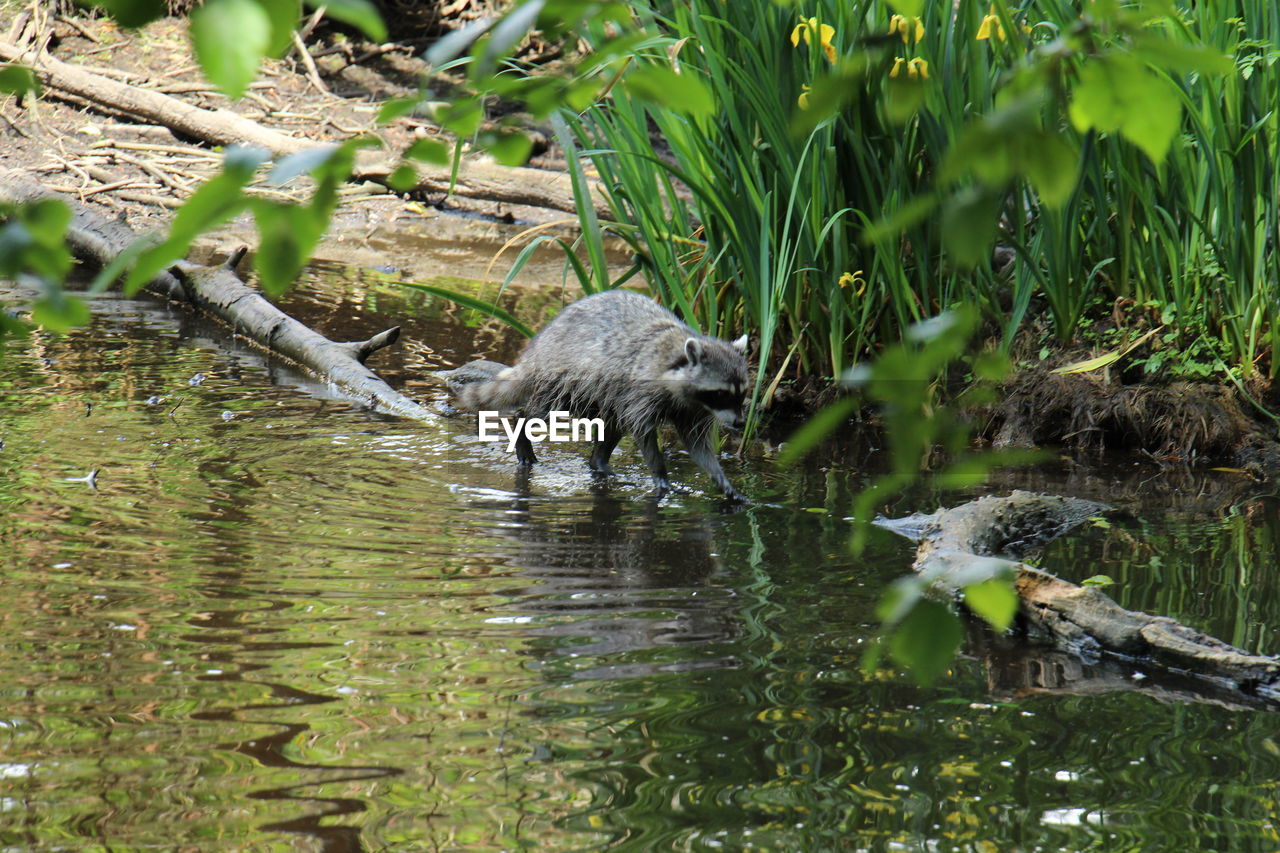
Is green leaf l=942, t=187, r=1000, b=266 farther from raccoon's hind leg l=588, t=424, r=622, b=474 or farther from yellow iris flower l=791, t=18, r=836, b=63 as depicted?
raccoon's hind leg l=588, t=424, r=622, b=474

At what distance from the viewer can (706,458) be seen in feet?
17.6

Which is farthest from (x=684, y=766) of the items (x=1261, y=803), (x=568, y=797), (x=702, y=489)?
(x=702, y=489)

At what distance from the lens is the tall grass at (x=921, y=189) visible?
527 centimetres

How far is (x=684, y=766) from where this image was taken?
8.95ft

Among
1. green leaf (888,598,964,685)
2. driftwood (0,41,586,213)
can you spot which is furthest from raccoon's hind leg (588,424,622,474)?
driftwood (0,41,586,213)

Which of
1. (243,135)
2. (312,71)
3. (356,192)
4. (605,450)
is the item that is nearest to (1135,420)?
(605,450)

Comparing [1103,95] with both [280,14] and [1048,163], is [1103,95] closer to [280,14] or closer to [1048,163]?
[1048,163]

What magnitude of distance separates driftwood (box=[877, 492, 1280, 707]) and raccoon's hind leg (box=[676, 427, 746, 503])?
3.07 ft

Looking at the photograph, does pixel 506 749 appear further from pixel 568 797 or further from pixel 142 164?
pixel 142 164

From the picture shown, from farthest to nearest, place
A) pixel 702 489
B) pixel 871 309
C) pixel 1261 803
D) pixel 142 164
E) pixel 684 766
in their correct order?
1. pixel 142 164
2. pixel 871 309
3. pixel 702 489
4. pixel 684 766
5. pixel 1261 803

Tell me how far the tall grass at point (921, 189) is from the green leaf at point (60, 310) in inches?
168

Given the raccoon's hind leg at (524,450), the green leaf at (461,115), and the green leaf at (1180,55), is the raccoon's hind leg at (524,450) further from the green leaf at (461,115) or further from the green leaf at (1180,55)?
the green leaf at (1180,55)

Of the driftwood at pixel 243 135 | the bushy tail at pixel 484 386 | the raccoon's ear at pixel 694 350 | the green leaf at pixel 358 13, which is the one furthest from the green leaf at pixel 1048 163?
the driftwood at pixel 243 135

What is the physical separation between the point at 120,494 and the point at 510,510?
1.47m
